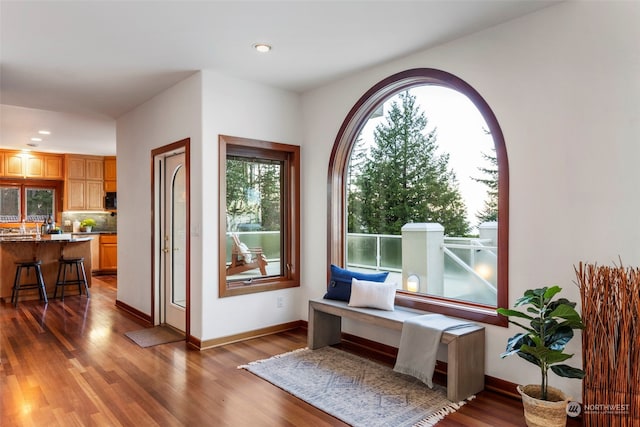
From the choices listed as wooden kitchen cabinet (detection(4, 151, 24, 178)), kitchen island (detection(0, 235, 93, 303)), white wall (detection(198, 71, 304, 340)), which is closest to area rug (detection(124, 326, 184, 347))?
white wall (detection(198, 71, 304, 340))

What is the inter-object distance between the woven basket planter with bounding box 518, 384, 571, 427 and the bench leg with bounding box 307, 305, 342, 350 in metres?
1.95

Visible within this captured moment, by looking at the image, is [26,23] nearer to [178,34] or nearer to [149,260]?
[178,34]

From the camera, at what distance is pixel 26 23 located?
2986 mm

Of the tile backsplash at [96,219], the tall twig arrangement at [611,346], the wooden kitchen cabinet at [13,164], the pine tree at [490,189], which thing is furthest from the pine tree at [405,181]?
the wooden kitchen cabinet at [13,164]

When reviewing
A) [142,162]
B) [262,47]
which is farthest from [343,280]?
[142,162]

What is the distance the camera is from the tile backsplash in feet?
30.1

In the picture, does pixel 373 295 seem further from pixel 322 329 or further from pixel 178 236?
pixel 178 236

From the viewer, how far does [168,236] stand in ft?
16.0

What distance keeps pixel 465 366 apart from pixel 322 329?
1512 mm

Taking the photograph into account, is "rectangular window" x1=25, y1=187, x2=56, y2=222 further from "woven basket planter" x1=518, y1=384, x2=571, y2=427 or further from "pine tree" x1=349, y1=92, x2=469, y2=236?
"woven basket planter" x1=518, y1=384, x2=571, y2=427

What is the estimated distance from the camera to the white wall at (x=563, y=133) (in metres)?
2.52

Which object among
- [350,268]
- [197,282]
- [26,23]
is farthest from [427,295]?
[26,23]

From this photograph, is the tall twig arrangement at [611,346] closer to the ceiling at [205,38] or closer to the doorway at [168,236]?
the ceiling at [205,38]

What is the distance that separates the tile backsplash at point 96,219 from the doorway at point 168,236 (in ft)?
18.2
